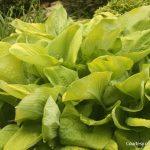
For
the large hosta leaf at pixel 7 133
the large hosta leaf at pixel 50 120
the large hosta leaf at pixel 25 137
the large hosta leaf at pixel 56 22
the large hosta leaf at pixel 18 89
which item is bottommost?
the large hosta leaf at pixel 7 133

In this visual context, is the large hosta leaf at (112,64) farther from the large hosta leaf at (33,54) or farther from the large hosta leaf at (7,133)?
the large hosta leaf at (7,133)

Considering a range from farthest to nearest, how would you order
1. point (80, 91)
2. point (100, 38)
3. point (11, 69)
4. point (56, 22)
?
1. point (56, 22)
2. point (11, 69)
3. point (100, 38)
4. point (80, 91)

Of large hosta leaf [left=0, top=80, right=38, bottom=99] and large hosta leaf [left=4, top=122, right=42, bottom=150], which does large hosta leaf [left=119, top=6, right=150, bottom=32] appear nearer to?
large hosta leaf [left=0, top=80, right=38, bottom=99]

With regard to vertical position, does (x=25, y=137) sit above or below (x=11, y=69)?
below

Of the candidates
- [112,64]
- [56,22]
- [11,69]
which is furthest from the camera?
[56,22]

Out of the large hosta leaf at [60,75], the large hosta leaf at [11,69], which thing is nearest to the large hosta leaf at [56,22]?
the large hosta leaf at [11,69]

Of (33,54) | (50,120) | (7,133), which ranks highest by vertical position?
(33,54)

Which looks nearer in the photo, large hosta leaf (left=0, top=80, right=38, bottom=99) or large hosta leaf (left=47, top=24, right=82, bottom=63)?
large hosta leaf (left=0, top=80, right=38, bottom=99)

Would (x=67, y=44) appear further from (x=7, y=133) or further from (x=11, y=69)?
(x=7, y=133)

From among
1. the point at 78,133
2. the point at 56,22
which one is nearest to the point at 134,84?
the point at 78,133

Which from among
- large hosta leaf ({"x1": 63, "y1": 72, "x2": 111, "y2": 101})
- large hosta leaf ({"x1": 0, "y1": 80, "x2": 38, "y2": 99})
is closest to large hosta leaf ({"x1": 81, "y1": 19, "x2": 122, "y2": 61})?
large hosta leaf ({"x1": 63, "y1": 72, "x2": 111, "y2": 101})
